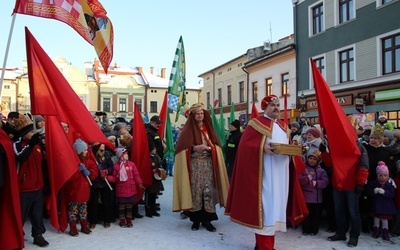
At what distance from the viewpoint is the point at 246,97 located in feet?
92.9

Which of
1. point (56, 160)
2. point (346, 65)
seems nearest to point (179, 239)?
point (56, 160)

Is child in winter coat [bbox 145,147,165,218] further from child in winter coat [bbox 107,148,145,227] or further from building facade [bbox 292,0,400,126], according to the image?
building facade [bbox 292,0,400,126]

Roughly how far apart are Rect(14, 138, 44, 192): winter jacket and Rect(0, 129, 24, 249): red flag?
0.55ft

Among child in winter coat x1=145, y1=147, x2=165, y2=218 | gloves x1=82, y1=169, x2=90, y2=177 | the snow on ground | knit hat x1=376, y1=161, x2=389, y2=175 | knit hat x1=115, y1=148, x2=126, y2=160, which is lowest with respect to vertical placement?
the snow on ground

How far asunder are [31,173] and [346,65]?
1657 cm

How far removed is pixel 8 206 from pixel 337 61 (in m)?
17.2

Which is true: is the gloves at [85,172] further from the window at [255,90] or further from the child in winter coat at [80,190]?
the window at [255,90]

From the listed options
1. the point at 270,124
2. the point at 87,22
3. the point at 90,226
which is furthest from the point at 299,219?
the point at 87,22

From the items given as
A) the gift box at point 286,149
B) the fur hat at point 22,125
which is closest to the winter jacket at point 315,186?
the gift box at point 286,149

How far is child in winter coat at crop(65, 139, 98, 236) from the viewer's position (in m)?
5.23

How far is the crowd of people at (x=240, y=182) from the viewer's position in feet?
14.6

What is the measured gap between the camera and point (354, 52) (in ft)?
56.3

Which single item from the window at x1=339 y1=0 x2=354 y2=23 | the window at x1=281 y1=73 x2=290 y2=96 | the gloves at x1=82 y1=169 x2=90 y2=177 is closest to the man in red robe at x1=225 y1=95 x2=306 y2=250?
the gloves at x1=82 y1=169 x2=90 y2=177

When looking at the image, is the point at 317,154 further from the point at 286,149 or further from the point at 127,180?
the point at 127,180
